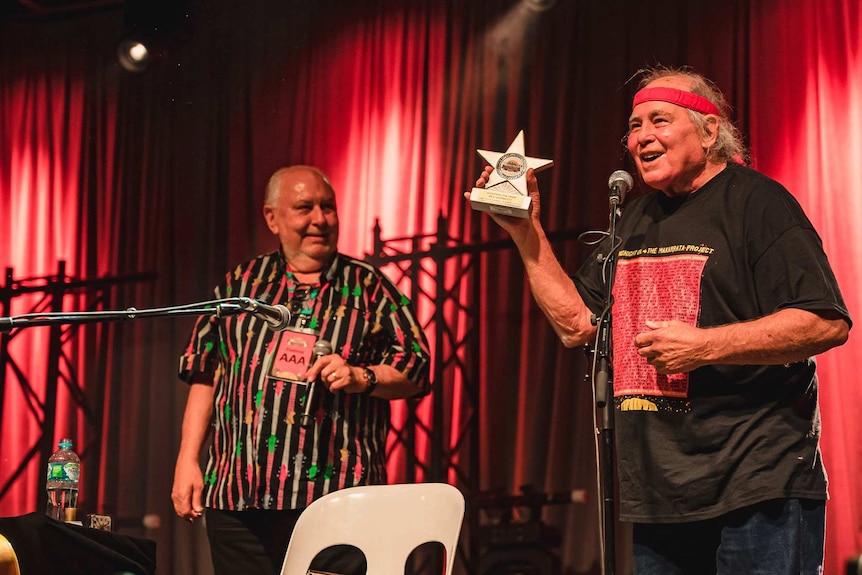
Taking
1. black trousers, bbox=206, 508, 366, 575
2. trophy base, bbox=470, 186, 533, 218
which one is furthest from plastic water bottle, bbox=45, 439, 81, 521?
trophy base, bbox=470, 186, 533, 218

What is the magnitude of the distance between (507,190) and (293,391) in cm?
118

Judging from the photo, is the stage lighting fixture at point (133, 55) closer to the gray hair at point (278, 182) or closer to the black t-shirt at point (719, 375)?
the gray hair at point (278, 182)

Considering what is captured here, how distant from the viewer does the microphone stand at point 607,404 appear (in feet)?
7.16

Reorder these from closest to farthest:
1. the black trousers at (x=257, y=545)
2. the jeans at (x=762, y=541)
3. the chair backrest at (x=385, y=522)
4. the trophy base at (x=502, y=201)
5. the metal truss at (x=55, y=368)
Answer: the jeans at (x=762, y=541) → the trophy base at (x=502, y=201) → the chair backrest at (x=385, y=522) → the black trousers at (x=257, y=545) → the metal truss at (x=55, y=368)

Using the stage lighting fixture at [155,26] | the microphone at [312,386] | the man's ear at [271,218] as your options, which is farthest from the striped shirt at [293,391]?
the stage lighting fixture at [155,26]

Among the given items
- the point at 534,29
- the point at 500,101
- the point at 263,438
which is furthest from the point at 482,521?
the point at 534,29

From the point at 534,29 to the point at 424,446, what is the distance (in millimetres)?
1990

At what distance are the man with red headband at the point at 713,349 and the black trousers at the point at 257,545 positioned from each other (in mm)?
1152

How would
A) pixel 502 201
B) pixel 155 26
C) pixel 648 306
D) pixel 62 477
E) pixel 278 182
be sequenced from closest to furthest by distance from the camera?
pixel 648 306, pixel 502 201, pixel 278 182, pixel 62 477, pixel 155 26

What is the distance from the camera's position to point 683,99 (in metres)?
2.51

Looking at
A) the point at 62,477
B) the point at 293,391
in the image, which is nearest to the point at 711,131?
the point at 293,391

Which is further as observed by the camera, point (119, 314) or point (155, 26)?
point (155, 26)

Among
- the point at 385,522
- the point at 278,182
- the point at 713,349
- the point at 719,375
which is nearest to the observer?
the point at 713,349

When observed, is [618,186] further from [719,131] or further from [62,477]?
[62,477]
